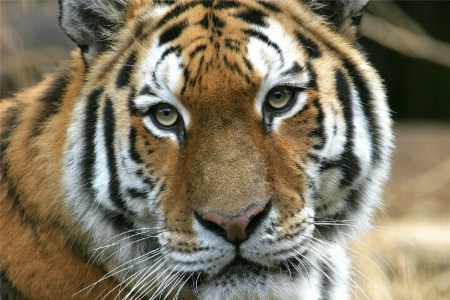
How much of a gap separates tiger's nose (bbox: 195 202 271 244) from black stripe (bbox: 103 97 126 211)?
36cm

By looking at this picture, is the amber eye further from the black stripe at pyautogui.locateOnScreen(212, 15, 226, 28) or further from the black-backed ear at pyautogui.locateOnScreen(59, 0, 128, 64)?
the black-backed ear at pyautogui.locateOnScreen(59, 0, 128, 64)

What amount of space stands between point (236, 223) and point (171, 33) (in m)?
0.63

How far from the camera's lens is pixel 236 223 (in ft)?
6.11

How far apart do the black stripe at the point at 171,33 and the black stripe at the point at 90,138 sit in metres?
0.22

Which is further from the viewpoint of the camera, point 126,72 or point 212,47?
point 126,72

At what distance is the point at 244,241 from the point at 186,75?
1.51ft

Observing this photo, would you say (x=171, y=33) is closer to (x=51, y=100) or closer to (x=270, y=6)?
(x=270, y=6)

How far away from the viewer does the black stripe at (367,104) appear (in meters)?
2.31

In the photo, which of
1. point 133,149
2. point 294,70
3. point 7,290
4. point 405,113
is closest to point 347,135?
point 294,70

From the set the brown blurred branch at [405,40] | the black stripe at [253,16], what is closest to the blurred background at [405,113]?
the brown blurred branch at [405,40]

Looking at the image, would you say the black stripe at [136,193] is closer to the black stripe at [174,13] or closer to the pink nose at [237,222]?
the pink nose at [237,222]

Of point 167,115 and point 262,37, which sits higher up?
point 262,37

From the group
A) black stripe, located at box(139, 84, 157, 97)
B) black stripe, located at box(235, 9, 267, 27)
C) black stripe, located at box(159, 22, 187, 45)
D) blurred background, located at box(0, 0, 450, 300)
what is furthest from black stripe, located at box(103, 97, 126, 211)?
blurred background, located at box(0, 0, 450, 300)

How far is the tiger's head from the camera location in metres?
1.98
